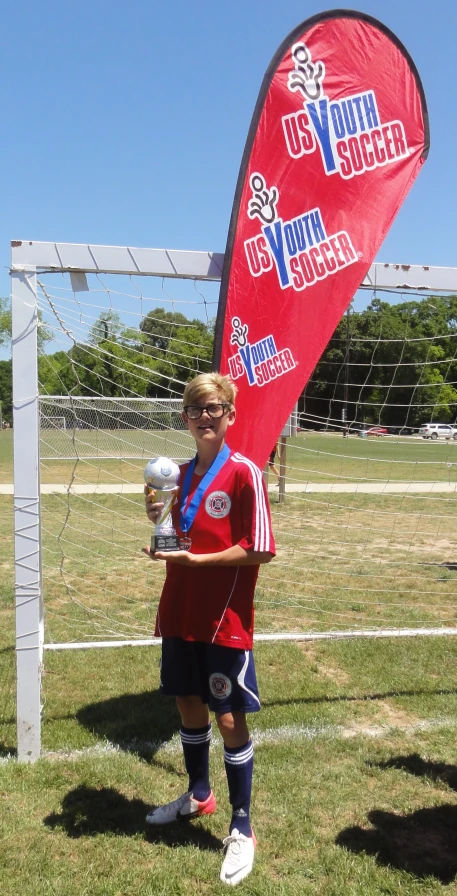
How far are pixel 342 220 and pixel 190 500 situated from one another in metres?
1.96

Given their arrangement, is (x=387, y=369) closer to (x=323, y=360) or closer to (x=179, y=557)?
(x=323, y=360)

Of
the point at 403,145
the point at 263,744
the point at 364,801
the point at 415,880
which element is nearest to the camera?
the point at 415,880

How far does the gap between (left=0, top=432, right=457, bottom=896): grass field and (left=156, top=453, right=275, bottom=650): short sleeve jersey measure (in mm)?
878

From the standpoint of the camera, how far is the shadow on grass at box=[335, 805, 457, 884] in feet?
8.29

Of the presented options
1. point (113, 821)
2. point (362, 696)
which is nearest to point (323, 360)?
point (362, 696)

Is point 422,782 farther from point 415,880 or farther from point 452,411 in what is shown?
point 452,411

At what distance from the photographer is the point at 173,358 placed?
4863 millimetres

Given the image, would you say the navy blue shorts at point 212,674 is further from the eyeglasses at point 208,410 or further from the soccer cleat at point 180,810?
the eyeglasses at point 208,410

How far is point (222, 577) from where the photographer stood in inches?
98.2

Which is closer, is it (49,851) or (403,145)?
(49,851)

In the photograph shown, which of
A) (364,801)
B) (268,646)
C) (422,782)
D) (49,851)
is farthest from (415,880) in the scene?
(268,646)

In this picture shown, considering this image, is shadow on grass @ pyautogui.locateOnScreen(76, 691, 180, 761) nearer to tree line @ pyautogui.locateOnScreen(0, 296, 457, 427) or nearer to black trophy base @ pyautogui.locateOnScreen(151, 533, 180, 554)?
black trophy base @ pyautogui.locateOnScreen(151, 533, 180, 554)

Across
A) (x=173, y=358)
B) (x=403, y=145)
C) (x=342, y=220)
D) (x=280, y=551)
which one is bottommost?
(x=280, y=551)

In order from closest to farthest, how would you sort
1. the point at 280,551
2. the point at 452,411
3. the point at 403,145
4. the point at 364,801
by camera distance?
the point at 364,801
the point at 403,145
the point at 452,411
the point at 280,551
